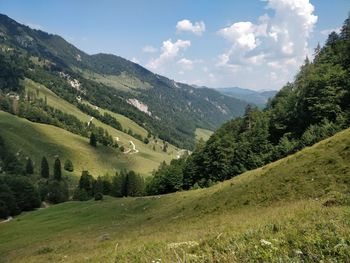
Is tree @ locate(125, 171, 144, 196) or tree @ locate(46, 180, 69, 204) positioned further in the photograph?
tree @ locate(46, 180, 69, 204)

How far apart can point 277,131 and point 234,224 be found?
284 ft

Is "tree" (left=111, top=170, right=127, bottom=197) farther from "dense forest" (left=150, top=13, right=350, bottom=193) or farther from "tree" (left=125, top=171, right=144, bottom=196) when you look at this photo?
"dense forest" (left=150, top=13, right=350, bottom=193)

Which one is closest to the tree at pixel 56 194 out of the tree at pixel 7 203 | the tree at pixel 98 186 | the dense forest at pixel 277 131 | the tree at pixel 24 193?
the tree at pixel 98 186

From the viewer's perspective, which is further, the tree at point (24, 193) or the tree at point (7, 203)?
the tree at point (24, 193)

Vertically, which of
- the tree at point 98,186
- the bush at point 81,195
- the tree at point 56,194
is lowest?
the tree at point 56,194

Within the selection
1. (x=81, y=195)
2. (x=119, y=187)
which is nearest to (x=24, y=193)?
(x=81, y=195)

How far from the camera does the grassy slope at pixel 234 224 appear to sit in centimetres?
913

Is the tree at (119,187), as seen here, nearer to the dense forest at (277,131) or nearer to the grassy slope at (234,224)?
the dense forest at (277,131)

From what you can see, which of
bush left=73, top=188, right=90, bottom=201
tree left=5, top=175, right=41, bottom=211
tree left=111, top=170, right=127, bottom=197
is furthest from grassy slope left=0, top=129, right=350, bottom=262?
bush left=73, top=188, right=90, bottom=201

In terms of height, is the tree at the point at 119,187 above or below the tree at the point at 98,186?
above

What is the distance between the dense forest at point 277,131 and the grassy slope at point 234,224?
28962 mm

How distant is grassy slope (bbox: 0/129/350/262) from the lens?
9133mm

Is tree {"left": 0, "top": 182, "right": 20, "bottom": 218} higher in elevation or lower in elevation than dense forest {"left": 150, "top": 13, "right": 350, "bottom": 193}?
lower

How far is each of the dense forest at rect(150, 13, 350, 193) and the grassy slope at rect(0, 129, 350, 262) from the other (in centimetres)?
2896
